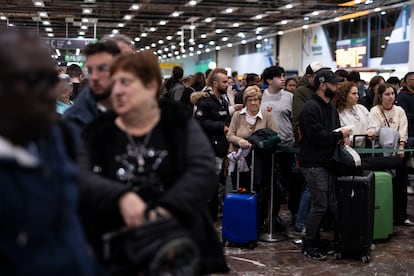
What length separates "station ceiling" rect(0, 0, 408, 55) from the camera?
17094 mm

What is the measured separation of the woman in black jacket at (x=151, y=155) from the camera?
1.81 meters

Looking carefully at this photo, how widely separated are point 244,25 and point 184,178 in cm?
2174

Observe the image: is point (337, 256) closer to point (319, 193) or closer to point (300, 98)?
point (319, 193)

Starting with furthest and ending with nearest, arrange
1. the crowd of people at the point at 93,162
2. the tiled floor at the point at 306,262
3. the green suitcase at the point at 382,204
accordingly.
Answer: the green suitcase at the point at 382,204 < the tiled floor at the point at 306,262 < the crowd of people at the point at 93,162

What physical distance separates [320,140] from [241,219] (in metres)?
1.06

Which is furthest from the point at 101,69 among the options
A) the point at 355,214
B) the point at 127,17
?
the point at 127,17

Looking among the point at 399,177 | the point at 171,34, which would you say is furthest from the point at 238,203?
the point at 171,34

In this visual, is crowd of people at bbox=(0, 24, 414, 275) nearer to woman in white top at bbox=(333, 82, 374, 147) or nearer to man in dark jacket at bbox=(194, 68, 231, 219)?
man in dark jacket at bbox=(194, 68, 231, 219)

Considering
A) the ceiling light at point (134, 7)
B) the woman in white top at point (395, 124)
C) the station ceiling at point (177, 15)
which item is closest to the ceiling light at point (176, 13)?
the station ceiling at point (177, 15)

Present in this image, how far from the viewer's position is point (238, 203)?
199 inches

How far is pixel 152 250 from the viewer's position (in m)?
1.65

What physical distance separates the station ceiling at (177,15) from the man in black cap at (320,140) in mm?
12017

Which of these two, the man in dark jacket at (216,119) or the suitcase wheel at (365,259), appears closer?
the suitcase wheel at (365,259)

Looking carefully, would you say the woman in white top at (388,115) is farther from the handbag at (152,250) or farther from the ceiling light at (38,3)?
the ceiling light at (38,3)
